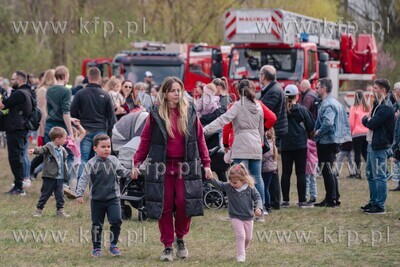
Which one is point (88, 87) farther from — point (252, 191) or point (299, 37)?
point (299, 37)

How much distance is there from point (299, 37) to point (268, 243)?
15523mm

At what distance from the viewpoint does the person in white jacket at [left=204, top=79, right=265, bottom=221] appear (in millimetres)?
13273

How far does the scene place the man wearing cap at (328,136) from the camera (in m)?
15.8

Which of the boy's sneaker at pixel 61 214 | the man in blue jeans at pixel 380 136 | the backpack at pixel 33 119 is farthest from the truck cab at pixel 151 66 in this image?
the boy's sneaker at pixel 61 214

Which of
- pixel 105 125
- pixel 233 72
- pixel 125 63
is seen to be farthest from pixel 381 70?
pixel 105 125

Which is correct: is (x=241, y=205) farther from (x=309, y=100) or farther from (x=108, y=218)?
(x=309, y=100)

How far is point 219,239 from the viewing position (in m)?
12.3

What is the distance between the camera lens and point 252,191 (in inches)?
433

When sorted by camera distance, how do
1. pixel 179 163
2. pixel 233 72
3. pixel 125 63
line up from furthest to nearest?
pixel 125 63, pixel 233 72, pixel 179 163

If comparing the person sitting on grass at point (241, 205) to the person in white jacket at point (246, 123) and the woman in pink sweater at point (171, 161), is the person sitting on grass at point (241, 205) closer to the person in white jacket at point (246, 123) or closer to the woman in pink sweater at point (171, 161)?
the woman in pink sweater at point (171, 161)

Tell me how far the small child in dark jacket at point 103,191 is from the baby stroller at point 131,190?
2.62m

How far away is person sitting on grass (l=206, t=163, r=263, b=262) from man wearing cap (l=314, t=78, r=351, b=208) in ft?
15.9

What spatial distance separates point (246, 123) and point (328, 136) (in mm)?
2763

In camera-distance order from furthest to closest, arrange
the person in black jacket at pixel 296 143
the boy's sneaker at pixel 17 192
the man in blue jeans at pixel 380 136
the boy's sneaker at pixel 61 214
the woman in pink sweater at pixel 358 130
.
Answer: the woman in pink sweater at pixel 358 130
the boy's sneaker at pixel 17 192
the person in black jacket at pixel 296 143
the man in blue jeans at pixel 380 136
the boy's sneaker at pixel 61 214
